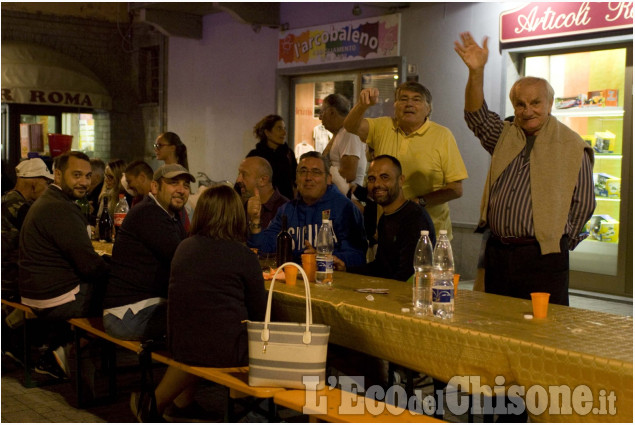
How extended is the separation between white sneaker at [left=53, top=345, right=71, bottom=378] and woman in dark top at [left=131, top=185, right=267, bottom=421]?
1795 millimetres

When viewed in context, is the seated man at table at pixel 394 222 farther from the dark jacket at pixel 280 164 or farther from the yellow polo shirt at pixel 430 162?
the dark jacket at pixel 280 164

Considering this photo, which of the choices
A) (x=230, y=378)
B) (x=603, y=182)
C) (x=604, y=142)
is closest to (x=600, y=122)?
(x=604, y=142)

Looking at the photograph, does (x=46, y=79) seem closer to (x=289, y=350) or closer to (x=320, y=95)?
(x=320, y=95)

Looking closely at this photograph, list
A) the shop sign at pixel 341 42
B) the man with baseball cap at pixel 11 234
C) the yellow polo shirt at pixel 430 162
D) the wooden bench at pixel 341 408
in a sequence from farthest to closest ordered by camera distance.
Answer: the shop sign at pixel 341 42
the man with baseball cap at pixel 11 234
the yellow polo shirt at pixel 430 162
the wooden bench at pixel 341 408

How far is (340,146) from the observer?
23.6 feet

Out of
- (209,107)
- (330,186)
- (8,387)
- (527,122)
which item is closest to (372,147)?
(330,186)

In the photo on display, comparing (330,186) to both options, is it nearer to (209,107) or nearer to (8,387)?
(8,387)

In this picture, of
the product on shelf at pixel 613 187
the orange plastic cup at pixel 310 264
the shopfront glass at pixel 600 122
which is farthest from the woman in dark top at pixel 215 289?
the product on shelf at pixel 613 187

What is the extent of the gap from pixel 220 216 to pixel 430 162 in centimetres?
209

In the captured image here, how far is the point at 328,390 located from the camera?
3.54m

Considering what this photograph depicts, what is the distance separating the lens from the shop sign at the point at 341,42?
10.4m

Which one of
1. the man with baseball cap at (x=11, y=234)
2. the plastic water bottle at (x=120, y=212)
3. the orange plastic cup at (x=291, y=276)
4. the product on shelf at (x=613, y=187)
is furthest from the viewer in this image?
the product on shelf at (x=613, y=187)

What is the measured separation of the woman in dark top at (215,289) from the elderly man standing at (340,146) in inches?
119

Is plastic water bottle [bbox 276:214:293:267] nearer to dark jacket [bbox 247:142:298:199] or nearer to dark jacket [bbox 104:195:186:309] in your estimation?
dark jacket [bbox 104:195:186:309]
